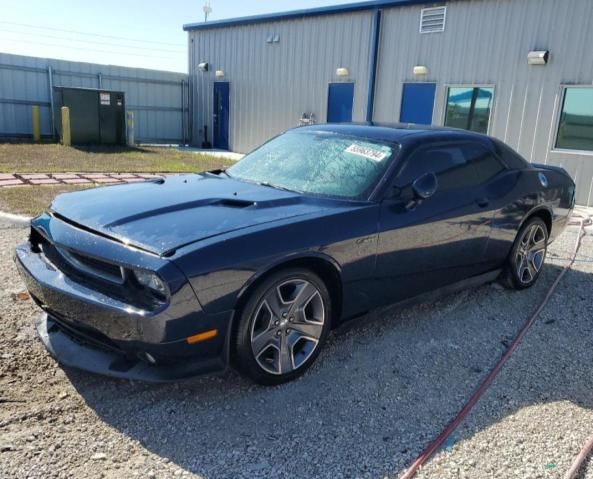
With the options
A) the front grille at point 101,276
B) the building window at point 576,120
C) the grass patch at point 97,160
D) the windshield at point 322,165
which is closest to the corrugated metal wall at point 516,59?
the building window at point 576,120

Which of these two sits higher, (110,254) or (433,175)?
(433,175)

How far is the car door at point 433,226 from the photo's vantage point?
3510mm

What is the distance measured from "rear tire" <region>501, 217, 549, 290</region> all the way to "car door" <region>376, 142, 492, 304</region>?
2.03 feet

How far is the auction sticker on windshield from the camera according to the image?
12.3 feet

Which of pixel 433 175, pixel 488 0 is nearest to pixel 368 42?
pixel 488 0

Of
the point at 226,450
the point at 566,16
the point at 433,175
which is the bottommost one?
the point at 226,450

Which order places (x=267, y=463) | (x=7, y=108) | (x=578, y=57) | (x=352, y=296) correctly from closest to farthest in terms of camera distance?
(x=267, y=463), (x=352, y=296), (x=578, y=57), (x=7, y=108)

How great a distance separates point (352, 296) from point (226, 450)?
48.8 inches

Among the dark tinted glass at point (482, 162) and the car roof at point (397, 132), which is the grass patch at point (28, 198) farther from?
the dark tinted glass at point (482, 162)

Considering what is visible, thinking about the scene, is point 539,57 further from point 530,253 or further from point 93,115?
point 93,115

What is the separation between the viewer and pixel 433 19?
11.5 metres

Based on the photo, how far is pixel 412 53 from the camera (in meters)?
12.0

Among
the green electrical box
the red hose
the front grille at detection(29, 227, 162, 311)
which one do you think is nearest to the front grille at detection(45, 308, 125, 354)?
the front grille at detection(29, 227, 162, 311)

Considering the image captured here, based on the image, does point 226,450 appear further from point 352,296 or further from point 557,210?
point 557,210
